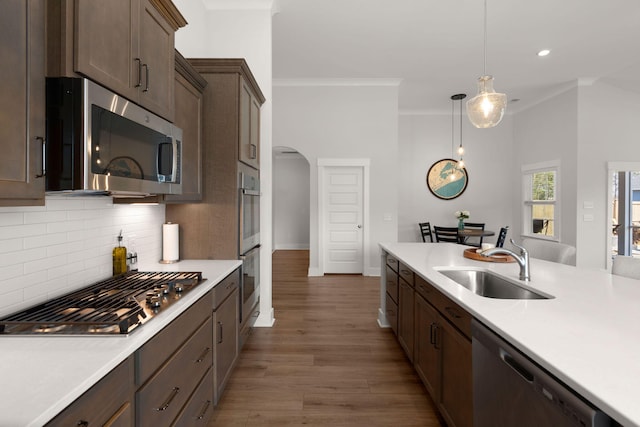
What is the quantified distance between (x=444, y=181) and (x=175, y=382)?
23.0 feet

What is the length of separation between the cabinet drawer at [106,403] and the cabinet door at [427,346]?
1.56m

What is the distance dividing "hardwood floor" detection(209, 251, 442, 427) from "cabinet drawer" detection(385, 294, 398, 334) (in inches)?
6.0

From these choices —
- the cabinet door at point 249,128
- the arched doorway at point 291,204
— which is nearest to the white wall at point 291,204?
the arched doorway at point 291,204

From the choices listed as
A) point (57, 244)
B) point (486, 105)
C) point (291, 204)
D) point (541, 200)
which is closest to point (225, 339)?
point (57, 244)

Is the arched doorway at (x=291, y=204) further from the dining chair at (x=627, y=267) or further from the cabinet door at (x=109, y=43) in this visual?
the cabinet door at (x=109, y=43)

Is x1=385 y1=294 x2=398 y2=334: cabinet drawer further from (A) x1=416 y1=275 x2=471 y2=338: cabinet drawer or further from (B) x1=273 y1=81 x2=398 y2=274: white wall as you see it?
(B) x1=273 y1=81 x2=398 y2=274: white wall

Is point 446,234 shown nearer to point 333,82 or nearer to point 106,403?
point 333,82

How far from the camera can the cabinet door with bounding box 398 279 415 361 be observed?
245 cm

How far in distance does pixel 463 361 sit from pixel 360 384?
3.47 ft

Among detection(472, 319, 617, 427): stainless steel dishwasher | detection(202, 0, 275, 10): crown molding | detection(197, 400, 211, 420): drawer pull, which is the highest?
detection(202, 0, 275, 10): crown molding

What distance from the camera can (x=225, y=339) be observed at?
2.10 meters

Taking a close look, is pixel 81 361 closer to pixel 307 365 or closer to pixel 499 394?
pixel 499 394

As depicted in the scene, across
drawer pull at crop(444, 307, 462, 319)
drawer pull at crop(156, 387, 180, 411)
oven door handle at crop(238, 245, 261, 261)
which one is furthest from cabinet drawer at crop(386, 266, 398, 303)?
drawer pull at crop(156, 387, 180, 411)

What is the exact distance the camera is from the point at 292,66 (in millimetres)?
5246
